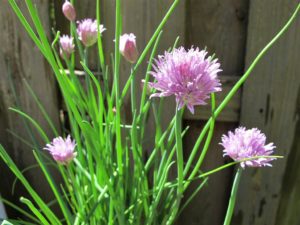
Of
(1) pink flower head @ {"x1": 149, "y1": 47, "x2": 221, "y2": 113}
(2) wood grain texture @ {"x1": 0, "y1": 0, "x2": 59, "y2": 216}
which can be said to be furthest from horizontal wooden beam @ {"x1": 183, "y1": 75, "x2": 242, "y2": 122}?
(1) pink flower head @ {"x1": 149, "y1": 47, "x2": 221, "y2": 113}

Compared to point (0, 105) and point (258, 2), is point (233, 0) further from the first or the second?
point (0, 105)

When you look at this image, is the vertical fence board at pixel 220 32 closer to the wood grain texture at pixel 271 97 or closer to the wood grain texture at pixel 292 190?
the wood grain texture at pixel 271 97

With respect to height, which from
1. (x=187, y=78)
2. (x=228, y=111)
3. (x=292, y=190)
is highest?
(x=187, y=78)

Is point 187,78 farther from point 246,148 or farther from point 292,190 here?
point 292,190

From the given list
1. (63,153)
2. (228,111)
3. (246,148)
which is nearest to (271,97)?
(228,111)

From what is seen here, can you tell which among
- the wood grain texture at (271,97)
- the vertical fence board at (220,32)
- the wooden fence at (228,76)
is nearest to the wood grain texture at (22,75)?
the wooden fence at (228,76)

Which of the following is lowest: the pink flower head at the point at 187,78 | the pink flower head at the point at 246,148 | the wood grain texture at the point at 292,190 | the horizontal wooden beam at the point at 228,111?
the wood grain texture at the point at 292,190

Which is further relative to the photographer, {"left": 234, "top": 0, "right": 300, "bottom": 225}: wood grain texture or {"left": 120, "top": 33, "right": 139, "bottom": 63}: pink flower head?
{"left": 234, "top": 0, "right": 300, "bottom": 225}: wood grain texture

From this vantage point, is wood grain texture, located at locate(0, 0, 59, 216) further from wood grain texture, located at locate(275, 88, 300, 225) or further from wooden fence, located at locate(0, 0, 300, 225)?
wood grain texture, located at locate(275, 88, 300, 225)
